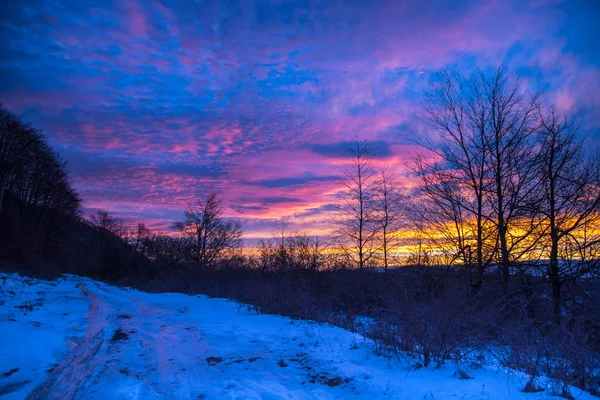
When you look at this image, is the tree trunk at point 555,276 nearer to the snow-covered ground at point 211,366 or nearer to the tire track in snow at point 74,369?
the snow-covered ground at point 211,366

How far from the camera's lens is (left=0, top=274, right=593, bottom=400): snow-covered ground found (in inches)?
197

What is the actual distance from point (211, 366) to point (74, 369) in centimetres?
232

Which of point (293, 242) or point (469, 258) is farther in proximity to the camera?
point (293, 242)

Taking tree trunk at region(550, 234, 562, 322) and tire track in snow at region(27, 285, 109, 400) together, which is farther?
tree trunk at region(550, 234, 562, 322)

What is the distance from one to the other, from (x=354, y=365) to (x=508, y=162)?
9.58 metres

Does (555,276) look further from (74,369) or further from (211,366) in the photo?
(74,369)

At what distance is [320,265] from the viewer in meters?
26.0

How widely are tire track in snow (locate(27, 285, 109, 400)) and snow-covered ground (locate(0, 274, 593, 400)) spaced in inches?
0.6

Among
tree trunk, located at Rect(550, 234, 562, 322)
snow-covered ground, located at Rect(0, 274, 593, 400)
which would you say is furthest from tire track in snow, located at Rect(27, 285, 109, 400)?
tree trunk, located at Rect(550, 234, 562, 322)

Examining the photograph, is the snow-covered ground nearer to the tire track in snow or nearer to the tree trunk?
the tire track in snow

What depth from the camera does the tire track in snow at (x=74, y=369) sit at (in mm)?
5043

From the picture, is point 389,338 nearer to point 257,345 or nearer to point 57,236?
point 257,345

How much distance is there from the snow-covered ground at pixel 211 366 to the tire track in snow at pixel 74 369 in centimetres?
2

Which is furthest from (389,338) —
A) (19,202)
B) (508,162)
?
(19,202)
